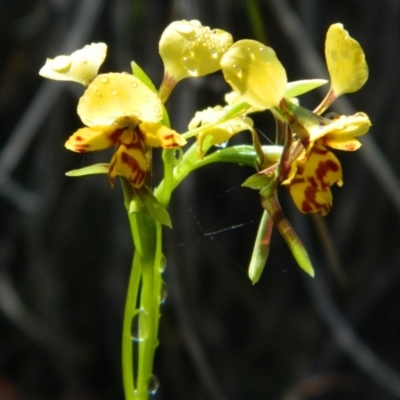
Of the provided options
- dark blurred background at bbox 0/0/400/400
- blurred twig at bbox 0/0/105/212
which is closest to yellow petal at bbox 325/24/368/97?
dark blurred background at bbox 0/0/400/400

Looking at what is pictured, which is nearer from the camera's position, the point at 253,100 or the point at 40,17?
the point at 253,100

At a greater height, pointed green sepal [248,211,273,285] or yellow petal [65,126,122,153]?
yellow petal [65,126,122,153]

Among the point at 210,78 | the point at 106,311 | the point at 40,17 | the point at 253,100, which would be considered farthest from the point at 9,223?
the point at 253,100

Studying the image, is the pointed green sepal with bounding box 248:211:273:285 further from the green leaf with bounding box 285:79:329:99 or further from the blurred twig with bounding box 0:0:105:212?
the blurred twig with bounding box 0:0:105:212

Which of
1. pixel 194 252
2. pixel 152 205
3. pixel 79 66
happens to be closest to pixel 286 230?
pixel 152 205

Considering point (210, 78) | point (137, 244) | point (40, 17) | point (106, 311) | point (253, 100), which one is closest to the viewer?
point (253, 100)

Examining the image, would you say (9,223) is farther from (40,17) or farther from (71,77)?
(71,77)

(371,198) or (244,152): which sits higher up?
(244,152)

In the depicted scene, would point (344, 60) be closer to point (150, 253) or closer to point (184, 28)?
point (184, 28)
